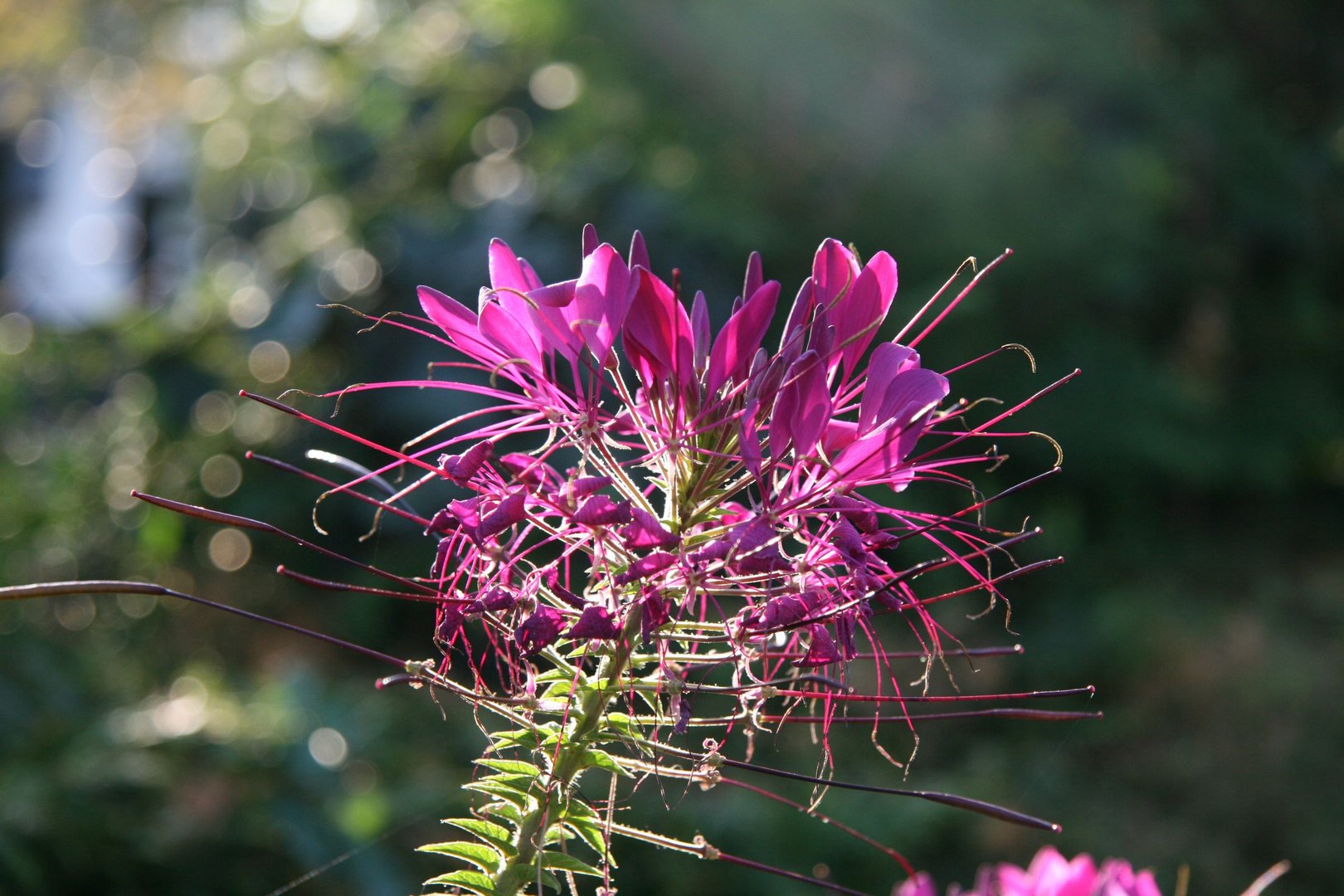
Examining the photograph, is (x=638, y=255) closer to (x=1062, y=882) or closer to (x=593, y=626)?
(x=593, y=626)

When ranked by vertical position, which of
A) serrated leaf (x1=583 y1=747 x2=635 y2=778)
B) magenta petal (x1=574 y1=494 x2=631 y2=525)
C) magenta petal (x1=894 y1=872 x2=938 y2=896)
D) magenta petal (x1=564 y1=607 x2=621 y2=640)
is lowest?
magenta petal (x1=894 y1=872 x2=938 y2=896)

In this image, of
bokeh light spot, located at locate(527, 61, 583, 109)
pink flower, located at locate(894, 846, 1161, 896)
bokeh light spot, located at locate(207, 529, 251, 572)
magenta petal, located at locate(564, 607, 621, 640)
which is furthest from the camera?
bokeh light spot, located at locate(527, 61, 583, 109)

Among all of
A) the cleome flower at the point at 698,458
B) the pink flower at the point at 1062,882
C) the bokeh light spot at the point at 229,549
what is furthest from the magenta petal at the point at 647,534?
the bokeh light spot at the point at 229,549

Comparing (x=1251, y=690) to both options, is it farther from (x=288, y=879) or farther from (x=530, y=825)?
(x=530, y=825)

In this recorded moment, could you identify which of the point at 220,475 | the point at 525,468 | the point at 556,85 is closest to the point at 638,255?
the point at 525,468

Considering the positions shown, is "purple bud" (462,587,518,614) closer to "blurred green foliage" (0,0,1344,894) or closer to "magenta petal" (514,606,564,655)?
"magenta petal" (514,606,564,655)

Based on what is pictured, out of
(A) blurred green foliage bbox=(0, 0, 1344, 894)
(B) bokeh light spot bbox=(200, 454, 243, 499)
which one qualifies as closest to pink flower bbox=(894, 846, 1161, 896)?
(A) blurred green foliage bbox=(0, 0, 1344, 894)

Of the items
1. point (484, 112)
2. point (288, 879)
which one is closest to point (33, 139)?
point (484, 112)
